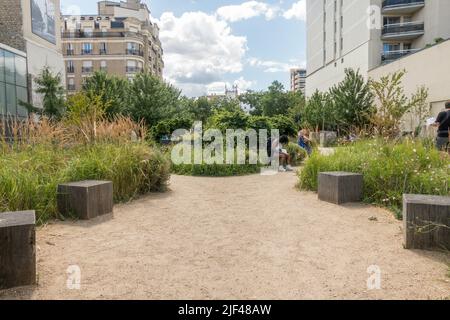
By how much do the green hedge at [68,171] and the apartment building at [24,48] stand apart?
18636mm

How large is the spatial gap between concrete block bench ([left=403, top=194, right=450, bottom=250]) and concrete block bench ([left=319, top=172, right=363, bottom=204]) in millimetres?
2250

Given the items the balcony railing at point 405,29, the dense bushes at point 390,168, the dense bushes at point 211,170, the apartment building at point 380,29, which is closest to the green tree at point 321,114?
the apartment building at point 380,29

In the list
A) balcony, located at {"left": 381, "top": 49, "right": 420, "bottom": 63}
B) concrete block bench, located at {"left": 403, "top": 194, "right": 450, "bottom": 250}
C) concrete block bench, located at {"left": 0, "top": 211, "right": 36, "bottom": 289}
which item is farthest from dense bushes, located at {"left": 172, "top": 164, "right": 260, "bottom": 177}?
balcony, located at {"left": 381, "top": 49, "right": 420, "bottom": 63}

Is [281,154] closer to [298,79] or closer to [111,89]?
[111,89]

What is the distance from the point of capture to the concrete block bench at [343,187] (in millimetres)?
6250

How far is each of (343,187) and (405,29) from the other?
111ft

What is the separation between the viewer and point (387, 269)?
341 centimetres

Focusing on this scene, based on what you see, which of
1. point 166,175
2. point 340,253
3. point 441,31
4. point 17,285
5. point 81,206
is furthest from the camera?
point 441,31

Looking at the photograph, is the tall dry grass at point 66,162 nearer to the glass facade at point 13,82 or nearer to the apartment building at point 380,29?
the glass facade at point 13,82

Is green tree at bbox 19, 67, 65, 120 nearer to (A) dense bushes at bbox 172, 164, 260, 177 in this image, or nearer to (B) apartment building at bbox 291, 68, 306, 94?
(A) dense bushes at bbox 172, 164, 260, 177

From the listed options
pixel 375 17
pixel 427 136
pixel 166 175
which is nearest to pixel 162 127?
pixel 166 175

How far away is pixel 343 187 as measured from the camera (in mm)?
6254
